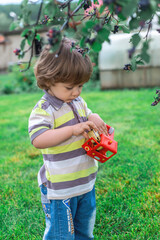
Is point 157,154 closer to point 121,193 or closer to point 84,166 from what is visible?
point 121,193

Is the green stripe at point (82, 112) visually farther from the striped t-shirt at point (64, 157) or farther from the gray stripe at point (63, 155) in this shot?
the gray stripe at point (63, 155)

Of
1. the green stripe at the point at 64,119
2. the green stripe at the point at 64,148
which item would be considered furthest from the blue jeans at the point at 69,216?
the green stripe at the point at 64,119

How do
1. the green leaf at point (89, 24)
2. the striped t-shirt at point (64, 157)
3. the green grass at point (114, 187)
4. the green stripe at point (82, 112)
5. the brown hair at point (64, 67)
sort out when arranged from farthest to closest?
the green grass at point (114, 187) → the green stripe at point (82, 112) → the striped t-shirt at point (64, 157) → the brown hair at point (64, 67) → the green leaf at point (89, 24)

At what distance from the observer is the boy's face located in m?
1.36

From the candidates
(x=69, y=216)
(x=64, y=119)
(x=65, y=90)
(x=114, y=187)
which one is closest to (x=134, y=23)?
(x=65, y=90)

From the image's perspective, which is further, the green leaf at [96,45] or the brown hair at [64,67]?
the brown hair at [64,67]

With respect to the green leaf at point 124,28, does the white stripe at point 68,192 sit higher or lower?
lower

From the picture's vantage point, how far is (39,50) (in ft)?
4.56

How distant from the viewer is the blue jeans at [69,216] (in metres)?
1.46

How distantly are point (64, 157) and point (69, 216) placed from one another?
323 millimetres

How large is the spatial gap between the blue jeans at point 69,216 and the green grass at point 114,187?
8.0 inches

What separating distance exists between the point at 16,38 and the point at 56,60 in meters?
19.9

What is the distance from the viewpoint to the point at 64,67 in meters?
1.29

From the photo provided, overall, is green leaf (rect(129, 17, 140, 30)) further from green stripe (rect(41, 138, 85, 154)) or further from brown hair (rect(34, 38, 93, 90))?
green stripe (rect(41, 138, 85, 154))
